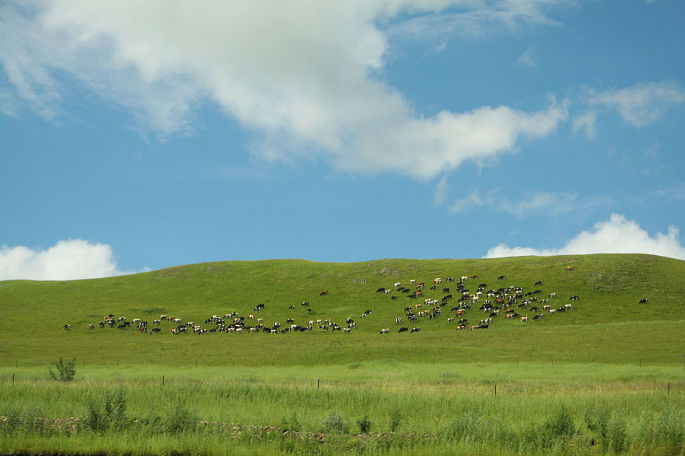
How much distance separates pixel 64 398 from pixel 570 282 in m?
95.0

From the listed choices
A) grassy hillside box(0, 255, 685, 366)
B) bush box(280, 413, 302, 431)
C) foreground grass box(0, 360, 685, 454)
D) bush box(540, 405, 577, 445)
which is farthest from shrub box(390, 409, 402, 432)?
grassy hillside box(0, 255, 685, 366)

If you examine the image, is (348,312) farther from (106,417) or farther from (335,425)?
(335,425)

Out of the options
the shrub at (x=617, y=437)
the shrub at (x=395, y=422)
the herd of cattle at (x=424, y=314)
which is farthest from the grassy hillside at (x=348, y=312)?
the shrub at (x=617, y=437)

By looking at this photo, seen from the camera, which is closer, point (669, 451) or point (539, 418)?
point (669, 451)

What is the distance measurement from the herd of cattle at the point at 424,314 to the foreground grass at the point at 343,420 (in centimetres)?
5192

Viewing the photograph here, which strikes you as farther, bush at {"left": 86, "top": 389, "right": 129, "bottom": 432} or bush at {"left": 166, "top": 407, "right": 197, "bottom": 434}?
bush at {"left": 86, "top": 389, "right": 129, "bottom": 432}

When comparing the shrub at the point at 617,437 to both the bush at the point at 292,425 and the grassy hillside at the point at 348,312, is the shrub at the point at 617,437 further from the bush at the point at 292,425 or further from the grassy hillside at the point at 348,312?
the grassy hillside at the point at 348,312

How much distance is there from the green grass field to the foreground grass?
4.1 inches

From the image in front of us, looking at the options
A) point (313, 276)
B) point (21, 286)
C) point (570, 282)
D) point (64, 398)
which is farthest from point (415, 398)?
point (21, 286)

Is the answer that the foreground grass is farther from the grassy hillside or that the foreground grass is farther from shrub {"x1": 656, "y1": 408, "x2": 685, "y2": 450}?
the grassy hillside

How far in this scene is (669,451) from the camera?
16.5m

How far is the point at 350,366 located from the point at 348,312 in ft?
155

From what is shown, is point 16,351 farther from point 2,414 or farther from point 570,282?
point 570,282

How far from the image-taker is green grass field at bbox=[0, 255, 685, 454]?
1794cm
